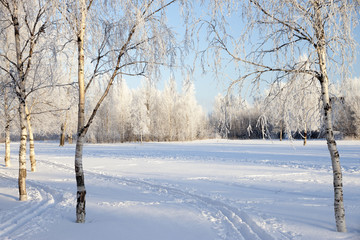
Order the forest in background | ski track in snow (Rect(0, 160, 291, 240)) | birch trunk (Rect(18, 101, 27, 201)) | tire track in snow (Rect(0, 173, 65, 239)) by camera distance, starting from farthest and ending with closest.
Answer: birch trunk (Rect(18, 101, 27, 201))
tire track in snow (Rect(0, 173, 65, 239))
ski track in snow (Rect(0, 160, 291, 240))
the forest in background

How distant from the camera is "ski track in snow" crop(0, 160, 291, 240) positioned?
4805mm

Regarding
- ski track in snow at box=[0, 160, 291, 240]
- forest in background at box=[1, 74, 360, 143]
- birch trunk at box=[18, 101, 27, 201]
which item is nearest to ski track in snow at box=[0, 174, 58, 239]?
ski track in snow at box=[0, 160, 291, 240]

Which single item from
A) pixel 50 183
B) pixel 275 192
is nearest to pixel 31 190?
pixel 50 183

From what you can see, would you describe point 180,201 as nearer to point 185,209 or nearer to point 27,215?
point 185,209

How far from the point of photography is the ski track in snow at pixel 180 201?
4.80 meters

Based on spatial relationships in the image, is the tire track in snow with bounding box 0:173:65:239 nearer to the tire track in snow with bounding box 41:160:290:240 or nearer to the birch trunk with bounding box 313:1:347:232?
the tire track in snow with bounding box 41:160:290:240

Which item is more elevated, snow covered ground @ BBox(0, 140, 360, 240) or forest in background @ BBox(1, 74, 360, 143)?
forest in background @ BBox(1, 74, 360, 143)

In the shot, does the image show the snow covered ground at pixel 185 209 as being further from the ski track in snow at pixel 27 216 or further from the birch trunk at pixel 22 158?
the birch trunk at pixel 22 158

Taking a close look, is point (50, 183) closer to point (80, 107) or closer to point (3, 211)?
point (3, 211)

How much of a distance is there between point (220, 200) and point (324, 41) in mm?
4521

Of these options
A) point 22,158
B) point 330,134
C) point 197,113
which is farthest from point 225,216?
point 197,113

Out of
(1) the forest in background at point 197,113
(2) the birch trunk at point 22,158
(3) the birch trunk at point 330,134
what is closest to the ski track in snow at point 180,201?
(2) the birch trunk at point 22,158

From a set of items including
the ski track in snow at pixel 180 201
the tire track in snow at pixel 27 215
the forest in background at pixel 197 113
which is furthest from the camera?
the tire track in snow at pixel 27 215

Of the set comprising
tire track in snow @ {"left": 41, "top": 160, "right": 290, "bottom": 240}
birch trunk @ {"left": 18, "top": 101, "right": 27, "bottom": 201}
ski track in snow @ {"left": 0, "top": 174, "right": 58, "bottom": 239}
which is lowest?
ski track in snow @ {"left": 0, "top": 174, "right": 58, "bottom": 239}
